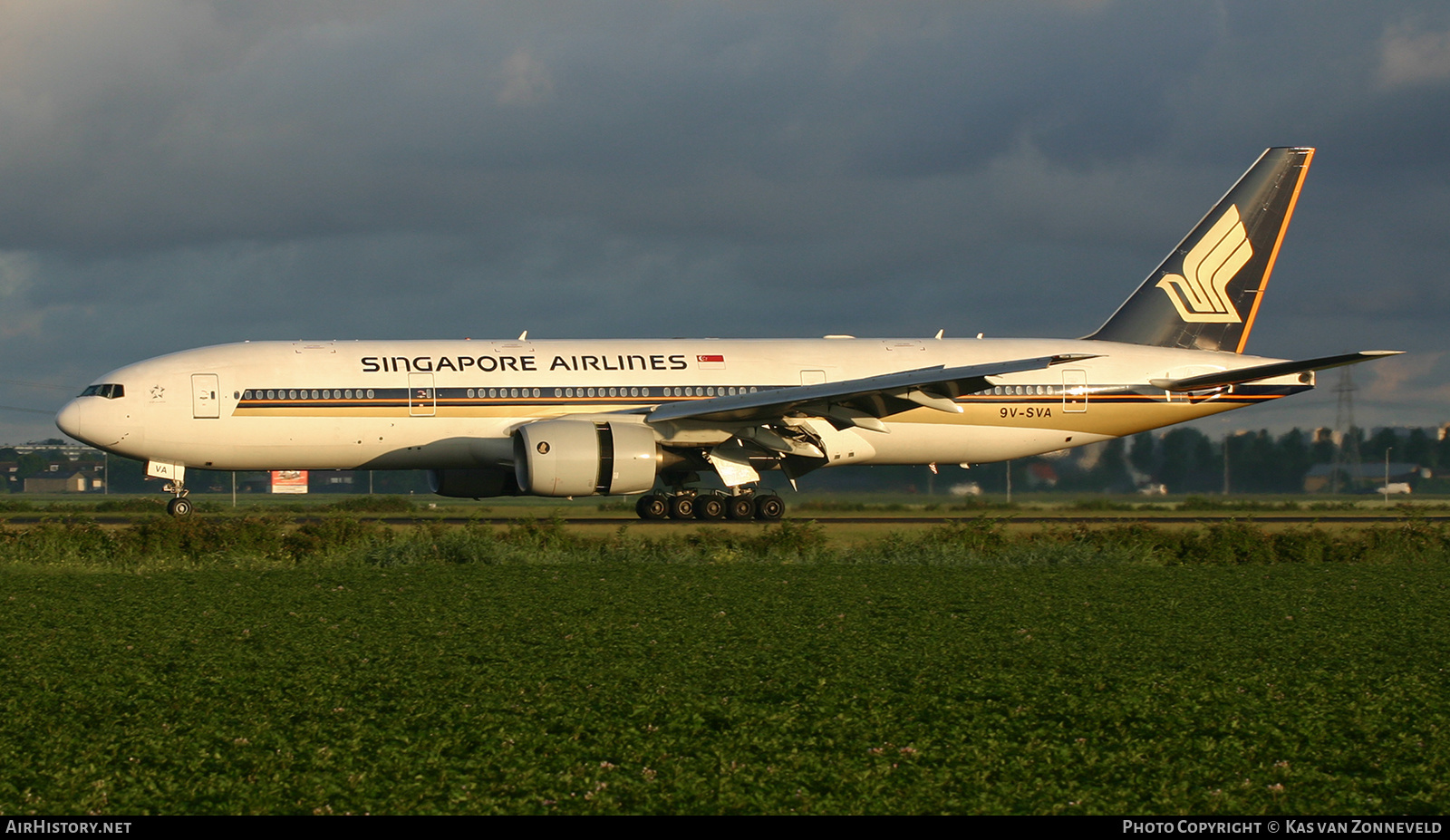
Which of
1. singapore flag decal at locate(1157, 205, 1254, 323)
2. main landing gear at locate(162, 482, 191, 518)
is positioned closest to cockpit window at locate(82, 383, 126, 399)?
main landing gear at locate(162, 482, 191, 518)

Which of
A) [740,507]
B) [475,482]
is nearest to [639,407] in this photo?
[740,507]

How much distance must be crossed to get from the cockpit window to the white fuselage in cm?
4

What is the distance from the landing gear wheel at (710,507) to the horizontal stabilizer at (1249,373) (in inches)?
348

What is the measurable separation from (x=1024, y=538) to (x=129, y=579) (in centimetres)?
1079

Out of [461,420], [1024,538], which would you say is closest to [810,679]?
[1024,538]

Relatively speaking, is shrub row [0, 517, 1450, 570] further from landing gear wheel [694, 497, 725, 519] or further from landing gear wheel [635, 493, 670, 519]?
landing gear wheel [635, 493, 670, 519]

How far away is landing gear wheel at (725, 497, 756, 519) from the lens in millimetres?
22703

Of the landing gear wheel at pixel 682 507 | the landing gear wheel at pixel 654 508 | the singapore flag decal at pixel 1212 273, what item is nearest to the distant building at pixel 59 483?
the landing gear wheel at pixel 654 508

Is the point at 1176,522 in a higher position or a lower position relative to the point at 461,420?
lower

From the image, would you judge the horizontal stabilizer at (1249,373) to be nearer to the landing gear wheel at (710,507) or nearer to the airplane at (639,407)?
the airplane at (639,407)

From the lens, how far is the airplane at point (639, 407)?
21203mm

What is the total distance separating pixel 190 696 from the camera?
6.36m

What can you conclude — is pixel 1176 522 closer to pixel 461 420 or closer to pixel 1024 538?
pixel 1024 538

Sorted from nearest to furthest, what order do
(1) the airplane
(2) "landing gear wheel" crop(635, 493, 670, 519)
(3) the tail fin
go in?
(1) the airplane → (2) "landing gear wheel" crop(635, 493, 670, 519) → (3) the tail fin
